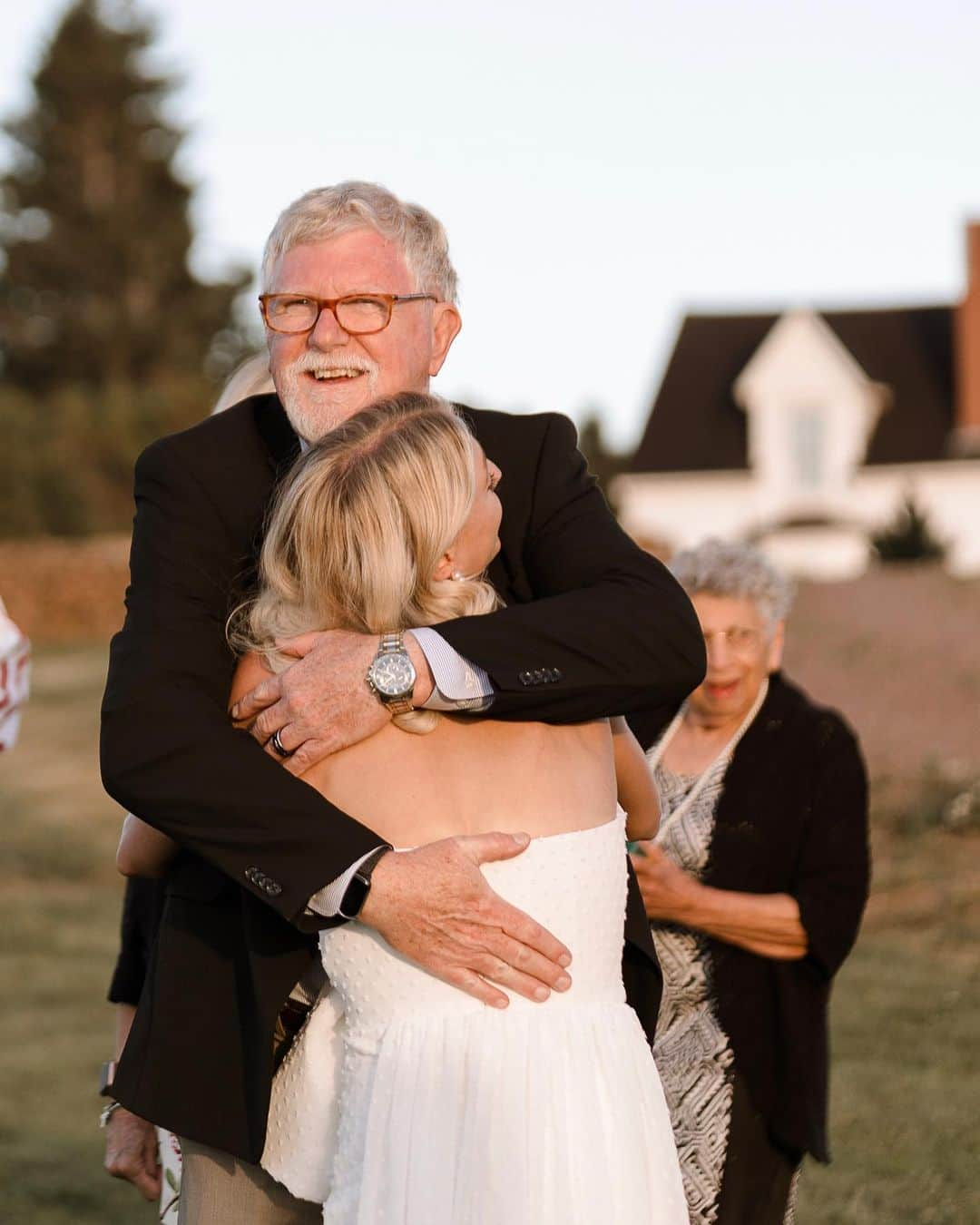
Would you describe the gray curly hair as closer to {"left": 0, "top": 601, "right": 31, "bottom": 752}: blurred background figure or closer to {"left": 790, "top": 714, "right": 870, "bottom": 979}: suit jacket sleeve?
{"left": 790, "top": 714, "right": 870, "bottom": 979}: suit jacket sleeve

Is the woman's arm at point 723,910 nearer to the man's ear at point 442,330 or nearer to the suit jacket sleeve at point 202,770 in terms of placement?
the man's ear at point 442,330

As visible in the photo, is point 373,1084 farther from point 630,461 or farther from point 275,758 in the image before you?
point 630,461

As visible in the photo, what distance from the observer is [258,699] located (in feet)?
9.21

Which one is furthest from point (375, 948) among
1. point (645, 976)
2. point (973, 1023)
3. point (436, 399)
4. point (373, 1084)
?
point (973, 1023)

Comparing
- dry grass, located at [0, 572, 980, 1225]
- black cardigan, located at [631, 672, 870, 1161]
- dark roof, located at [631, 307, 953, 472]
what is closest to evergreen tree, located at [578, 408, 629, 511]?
dark roof, located at [631, 307, 953, 472]

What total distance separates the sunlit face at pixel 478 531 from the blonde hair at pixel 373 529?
2cm

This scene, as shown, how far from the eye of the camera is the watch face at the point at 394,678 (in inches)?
105

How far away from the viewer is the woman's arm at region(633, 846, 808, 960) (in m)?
4.23

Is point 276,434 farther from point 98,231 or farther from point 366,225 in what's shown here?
point 98,231

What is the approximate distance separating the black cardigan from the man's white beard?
163 cm

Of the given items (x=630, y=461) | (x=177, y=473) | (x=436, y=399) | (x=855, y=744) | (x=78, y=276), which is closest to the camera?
(x=436, y=399)

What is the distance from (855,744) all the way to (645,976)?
163 cm

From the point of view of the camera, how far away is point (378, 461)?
2.69 meters

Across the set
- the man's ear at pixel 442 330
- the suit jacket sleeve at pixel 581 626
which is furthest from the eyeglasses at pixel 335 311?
the suit jacket sleeve at pixel 581 626
